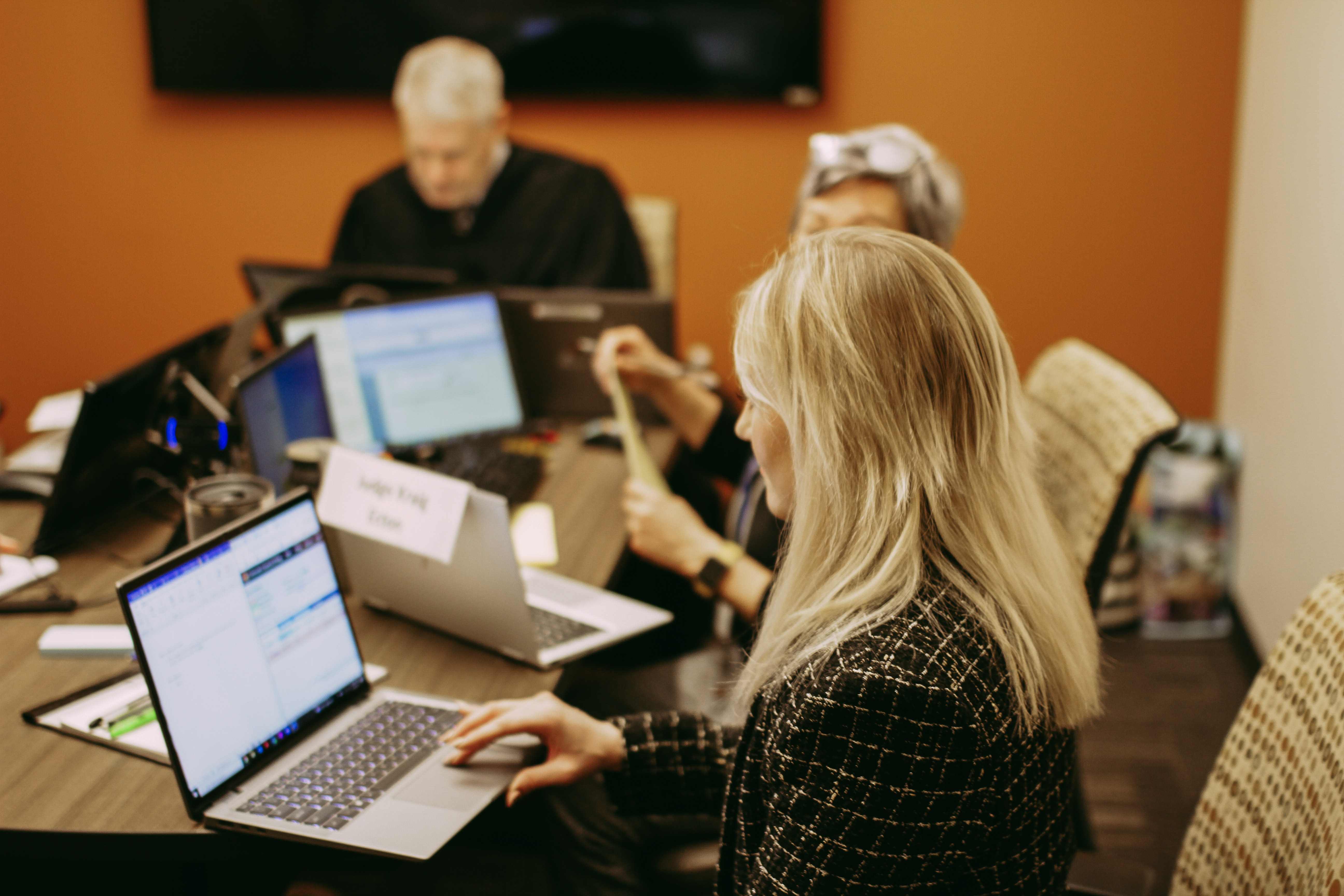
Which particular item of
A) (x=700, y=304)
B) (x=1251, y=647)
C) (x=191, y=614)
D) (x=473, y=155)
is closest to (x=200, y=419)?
(x=191, y=614)

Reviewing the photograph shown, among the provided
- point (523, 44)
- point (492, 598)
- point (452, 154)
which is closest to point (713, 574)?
point (492, 598)

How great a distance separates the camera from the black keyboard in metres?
1.96

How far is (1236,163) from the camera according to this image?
3.22 metres

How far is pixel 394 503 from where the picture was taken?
4.73 ft

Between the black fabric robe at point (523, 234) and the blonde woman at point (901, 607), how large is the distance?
1954 millimetres

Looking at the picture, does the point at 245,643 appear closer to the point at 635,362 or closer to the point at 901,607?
the point at 901,607

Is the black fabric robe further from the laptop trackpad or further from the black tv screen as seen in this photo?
the laptop trackpad

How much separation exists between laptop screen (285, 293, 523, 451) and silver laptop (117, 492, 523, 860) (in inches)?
34.1

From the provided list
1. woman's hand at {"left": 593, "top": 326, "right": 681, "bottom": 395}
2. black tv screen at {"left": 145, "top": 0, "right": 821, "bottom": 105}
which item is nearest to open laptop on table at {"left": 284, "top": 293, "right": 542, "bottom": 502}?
woman's hand at {"left": 593, "top": 326, "right": 681, "bottom": 395}

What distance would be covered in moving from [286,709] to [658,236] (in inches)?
79.3

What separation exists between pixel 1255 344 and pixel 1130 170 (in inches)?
28.0

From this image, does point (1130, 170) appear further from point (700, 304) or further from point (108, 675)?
point (108, 675)

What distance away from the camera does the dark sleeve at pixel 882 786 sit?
84 cm

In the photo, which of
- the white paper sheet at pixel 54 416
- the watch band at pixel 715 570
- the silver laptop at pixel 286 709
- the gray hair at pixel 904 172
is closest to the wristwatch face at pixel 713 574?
the watch band at pixel 715 570
